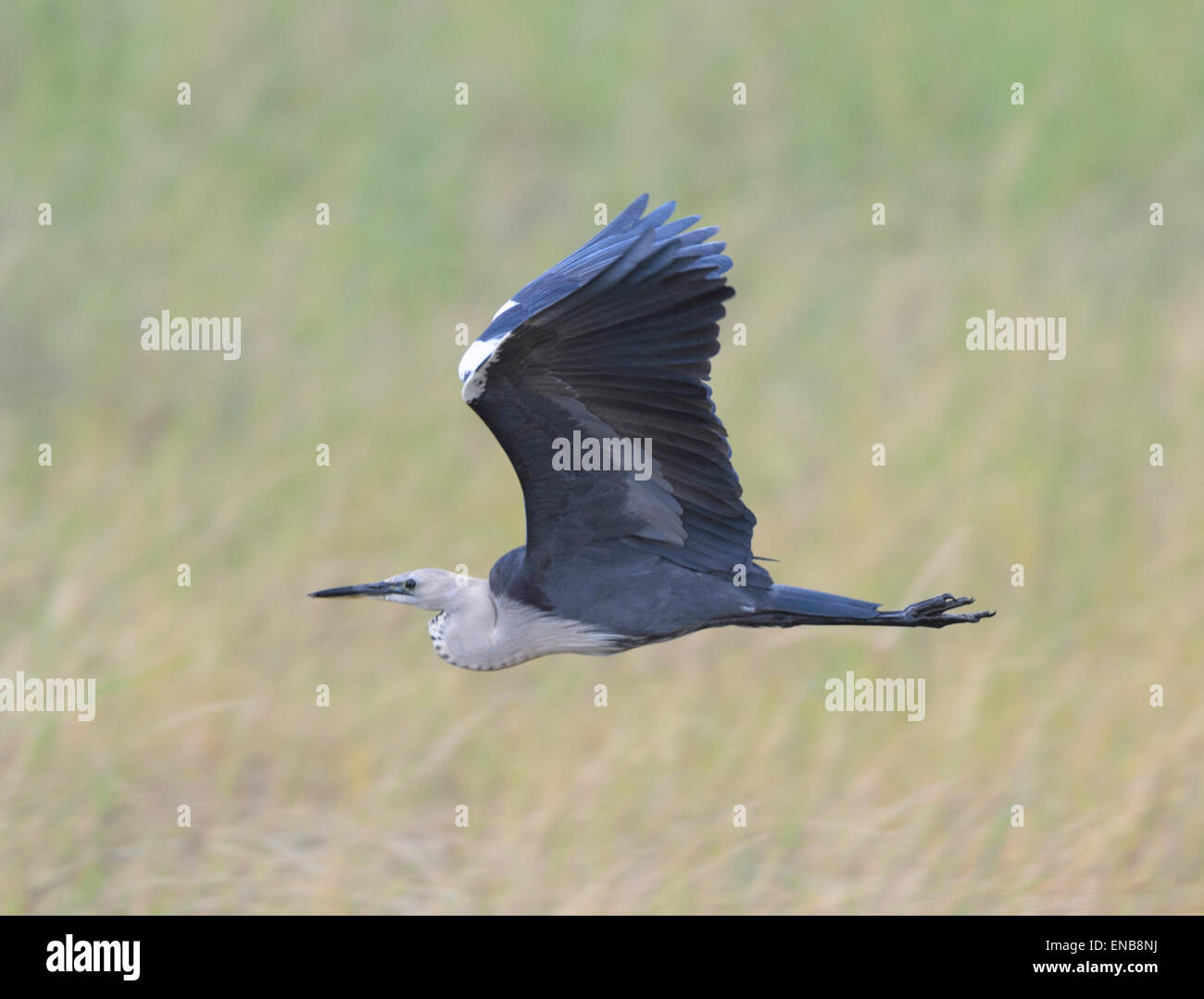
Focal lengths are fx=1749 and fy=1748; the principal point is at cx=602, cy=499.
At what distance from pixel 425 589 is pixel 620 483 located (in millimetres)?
804

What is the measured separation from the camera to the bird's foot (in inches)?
237

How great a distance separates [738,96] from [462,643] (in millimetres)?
6315

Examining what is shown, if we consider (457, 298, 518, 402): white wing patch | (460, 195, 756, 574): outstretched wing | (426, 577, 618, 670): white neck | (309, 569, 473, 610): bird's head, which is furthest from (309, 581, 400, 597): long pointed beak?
(457, 298, 518, 402): white wing patch

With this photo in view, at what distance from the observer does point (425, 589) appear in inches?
243

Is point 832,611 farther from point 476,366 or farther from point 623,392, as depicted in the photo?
point 476,366

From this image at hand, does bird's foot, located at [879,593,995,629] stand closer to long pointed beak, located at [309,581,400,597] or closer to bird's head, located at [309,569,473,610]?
bird's head, located at [309,569,473,610]

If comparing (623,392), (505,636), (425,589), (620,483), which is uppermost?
(623,392)

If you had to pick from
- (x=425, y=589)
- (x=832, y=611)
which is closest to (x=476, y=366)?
(x=425, y=589)

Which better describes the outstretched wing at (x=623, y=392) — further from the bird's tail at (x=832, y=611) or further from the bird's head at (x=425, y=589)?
the bird's head at (x=425, y=589)

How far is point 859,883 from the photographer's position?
8250mm

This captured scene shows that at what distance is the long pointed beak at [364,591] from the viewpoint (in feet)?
20.7

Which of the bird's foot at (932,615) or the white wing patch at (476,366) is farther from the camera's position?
the bird's foot at (932,615)

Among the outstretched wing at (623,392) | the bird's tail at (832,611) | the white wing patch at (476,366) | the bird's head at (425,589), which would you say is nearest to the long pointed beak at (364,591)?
the bird's head at (425,589)

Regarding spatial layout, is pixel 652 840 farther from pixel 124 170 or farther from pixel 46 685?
pixel 124 170
